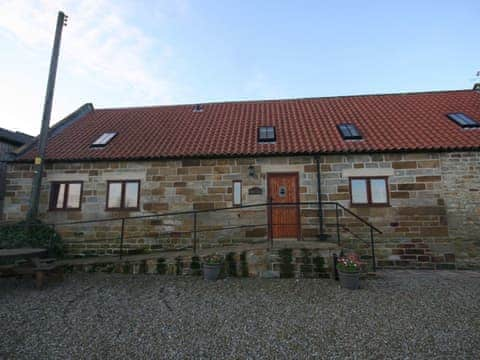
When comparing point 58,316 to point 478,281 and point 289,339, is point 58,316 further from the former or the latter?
point 478,281

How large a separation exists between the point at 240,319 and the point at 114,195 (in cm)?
631

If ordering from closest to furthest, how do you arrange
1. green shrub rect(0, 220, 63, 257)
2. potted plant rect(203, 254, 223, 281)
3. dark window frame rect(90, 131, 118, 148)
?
potted plant rect(203, 254, 223, 281) < green shrub rect(0, 220, 63, 257) < dark window frame rect(90, 131, 118, 148)

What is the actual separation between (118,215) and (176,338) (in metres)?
5.78

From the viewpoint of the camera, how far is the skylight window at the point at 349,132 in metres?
8.38

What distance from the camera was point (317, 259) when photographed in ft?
19.1

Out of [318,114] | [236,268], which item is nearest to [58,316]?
[236,268]

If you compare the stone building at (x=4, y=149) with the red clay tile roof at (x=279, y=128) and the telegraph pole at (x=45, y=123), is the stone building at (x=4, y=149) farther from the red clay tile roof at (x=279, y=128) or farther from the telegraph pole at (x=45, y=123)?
the red clay tile roof at (x=279, y=128)

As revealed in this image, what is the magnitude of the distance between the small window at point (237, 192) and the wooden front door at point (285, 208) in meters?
0.93

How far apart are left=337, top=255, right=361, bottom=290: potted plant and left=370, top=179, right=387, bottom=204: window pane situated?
3063mm

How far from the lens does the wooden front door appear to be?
780cm

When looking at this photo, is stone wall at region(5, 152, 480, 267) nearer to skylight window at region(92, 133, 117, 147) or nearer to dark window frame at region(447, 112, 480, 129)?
skylight window at region(92, 133, 117, 147)

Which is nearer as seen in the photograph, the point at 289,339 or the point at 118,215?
the point at 289,339

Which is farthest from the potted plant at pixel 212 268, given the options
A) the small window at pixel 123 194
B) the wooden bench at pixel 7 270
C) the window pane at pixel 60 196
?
the window pane at pixel 60 196

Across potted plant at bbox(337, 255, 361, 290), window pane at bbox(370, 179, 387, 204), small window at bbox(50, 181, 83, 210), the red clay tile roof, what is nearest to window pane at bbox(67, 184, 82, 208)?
small window at bbox(50, 181, 83, 210)
